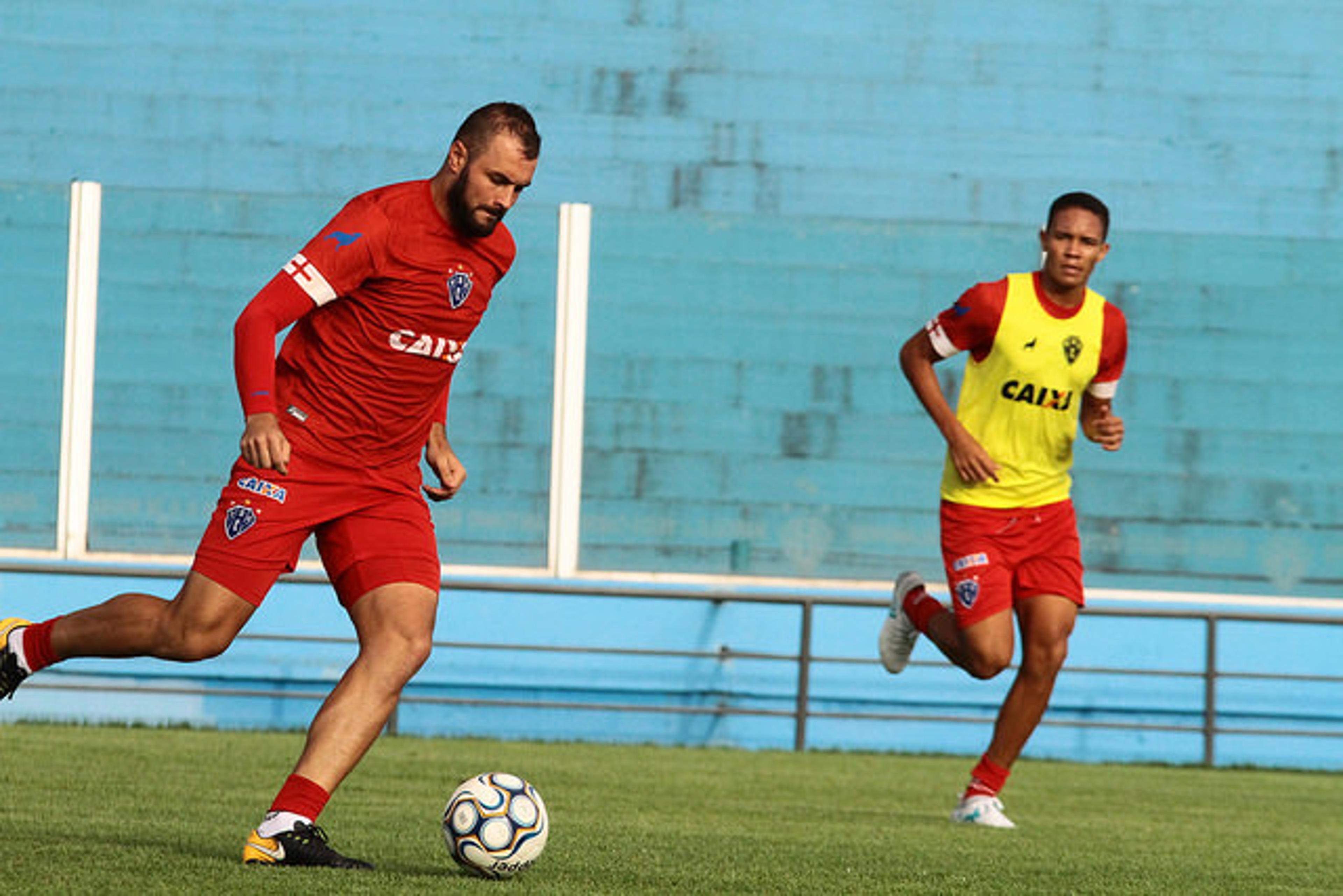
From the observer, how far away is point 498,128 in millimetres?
4457

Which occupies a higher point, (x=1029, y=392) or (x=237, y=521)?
(x=1029, y=392)

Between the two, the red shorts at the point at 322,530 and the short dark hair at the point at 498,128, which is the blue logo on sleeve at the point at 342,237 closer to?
the short dark hair at the point at 498,128

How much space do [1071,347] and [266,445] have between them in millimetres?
3266

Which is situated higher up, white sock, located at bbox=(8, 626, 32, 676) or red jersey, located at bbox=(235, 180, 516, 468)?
red jersey, located at bbox=(235, 180, 516, 468)

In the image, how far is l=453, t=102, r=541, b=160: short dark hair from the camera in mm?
4461

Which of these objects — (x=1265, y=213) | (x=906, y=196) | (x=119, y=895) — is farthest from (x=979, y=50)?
(x=119, y=895)

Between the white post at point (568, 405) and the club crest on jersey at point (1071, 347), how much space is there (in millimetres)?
4598

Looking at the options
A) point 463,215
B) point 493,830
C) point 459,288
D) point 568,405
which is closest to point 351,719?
point 493,830

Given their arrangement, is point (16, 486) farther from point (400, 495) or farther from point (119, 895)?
point (119, 895)

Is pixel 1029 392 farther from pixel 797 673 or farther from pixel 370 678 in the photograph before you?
pixel 797 673

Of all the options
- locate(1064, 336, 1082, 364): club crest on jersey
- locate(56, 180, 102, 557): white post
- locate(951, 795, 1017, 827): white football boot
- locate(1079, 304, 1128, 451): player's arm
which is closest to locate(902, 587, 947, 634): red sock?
locate(951, 795, 1017, 827): white football boot

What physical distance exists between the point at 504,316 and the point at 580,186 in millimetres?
1212

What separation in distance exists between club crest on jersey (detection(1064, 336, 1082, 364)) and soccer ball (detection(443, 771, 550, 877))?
9.30 feet

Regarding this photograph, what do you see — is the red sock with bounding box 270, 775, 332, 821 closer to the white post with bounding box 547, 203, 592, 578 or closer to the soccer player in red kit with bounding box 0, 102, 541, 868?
the soccer player in red kit with bounding box 0, 102, 541, 868
